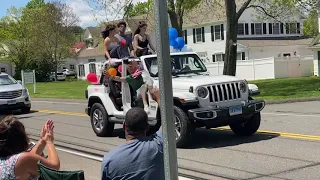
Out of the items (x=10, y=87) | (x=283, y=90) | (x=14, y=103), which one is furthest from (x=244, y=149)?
(x=283, y=90)

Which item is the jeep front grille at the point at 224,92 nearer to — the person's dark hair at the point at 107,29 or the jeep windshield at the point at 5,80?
the person's dark hair at the point at 107,29

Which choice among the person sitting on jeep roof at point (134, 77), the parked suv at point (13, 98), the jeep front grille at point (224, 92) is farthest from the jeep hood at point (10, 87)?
the jeep front grille at point (224, 92)

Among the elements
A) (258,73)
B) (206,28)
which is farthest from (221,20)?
(258,73)

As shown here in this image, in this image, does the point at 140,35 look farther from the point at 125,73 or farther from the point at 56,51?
the point at 56,51

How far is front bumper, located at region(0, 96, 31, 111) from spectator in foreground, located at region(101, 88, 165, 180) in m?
17.0

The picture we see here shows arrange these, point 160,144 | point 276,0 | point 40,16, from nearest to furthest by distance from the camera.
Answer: point 160,144
point 276,0
point 40,16

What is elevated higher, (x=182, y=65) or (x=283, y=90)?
(x=182, y=65)

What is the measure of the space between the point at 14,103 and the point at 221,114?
42.6 feet

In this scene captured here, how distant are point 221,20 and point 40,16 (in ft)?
92.2

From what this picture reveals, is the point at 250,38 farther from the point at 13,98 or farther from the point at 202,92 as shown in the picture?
the point at 202,92

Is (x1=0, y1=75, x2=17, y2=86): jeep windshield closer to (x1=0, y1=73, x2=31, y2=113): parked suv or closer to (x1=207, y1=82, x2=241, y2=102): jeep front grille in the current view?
(x1=0, y1=73, x2=31, y2=113): parked suv

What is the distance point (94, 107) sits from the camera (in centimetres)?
1215

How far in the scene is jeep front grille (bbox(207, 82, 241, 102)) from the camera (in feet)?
32.0

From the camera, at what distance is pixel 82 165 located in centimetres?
879
